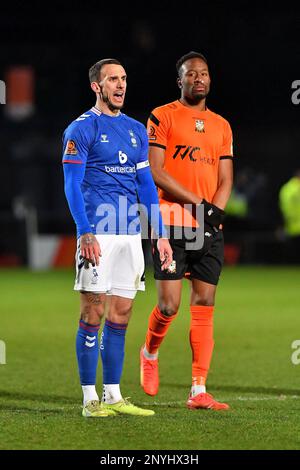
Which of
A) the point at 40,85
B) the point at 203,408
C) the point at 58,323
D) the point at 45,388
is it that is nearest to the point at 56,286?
the point at 58,323

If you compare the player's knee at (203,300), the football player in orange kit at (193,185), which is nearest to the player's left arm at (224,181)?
the football player in orange kit at (193,185)

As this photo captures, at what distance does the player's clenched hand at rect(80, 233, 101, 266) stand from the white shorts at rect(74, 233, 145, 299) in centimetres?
10

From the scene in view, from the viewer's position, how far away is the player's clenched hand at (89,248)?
243 inches

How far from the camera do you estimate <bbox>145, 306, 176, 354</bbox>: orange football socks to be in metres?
7.37

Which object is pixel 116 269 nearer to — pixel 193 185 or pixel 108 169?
pixel 108 169

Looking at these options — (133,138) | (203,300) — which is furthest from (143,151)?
(203,300)

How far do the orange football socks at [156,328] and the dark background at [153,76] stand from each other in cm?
1606

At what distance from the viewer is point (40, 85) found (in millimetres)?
30062

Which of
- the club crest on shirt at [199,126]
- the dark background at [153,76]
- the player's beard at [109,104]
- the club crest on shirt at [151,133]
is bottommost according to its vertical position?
the club crest on shirt at [151,133]

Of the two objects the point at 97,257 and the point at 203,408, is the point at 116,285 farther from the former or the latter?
the point at 203,408

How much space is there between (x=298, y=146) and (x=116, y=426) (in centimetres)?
2162

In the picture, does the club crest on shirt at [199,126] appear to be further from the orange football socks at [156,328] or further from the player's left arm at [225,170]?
the orange football socks at [156,328]

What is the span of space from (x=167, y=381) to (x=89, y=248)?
2.23 meters
